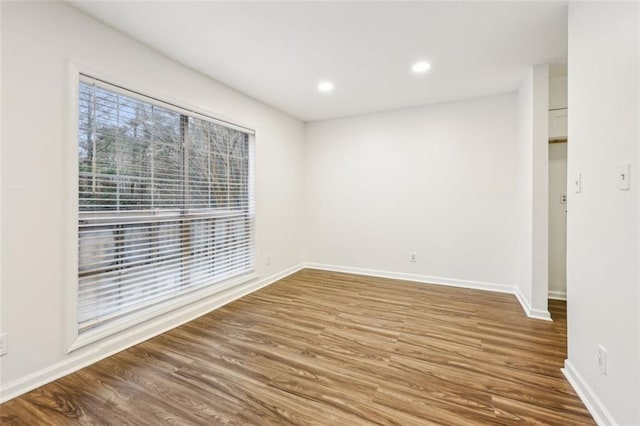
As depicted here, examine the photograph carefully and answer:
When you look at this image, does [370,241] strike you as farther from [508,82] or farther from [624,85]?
[624,85]

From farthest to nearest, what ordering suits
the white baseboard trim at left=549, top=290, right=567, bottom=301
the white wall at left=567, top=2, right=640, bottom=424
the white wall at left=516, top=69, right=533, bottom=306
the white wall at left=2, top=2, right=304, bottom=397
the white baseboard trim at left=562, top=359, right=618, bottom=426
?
the white baseboard trim at left=549, top=290, right=567, bottom=301, the white wall at left=516, top=69, right=533, bottom=306, the white wall at left=2, top=2, right=304, bottom=397, the white baseboard trim at left=562, top=359, right=618, bottom=426, the white wall at left=567, top=2, right=640, bottom=424

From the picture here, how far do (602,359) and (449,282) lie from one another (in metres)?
2.41

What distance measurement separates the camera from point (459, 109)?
369 cm

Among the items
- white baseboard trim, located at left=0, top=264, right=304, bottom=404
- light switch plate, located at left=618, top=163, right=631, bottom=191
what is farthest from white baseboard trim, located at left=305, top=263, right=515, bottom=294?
light switch plate, located at left=618, top=163, right=631, bottom=191

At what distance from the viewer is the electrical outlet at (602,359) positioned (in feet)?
4.58

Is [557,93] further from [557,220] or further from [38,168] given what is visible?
[38,168]

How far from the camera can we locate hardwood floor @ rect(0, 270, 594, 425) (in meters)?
1.50

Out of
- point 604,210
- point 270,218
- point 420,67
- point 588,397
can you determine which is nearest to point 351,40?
point 420,67

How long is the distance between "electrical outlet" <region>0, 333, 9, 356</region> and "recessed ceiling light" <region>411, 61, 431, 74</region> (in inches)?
145

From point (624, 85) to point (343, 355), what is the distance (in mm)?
2240

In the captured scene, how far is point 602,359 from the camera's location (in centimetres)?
142

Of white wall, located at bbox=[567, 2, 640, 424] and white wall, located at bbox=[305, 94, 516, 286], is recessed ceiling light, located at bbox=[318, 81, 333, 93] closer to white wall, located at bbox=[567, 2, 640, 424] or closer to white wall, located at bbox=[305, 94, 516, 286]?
white wall, located at bbox=[305, 94, 516, 286]

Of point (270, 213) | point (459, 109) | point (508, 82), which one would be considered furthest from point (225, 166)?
point (508, 82)

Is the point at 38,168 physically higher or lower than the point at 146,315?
higher
